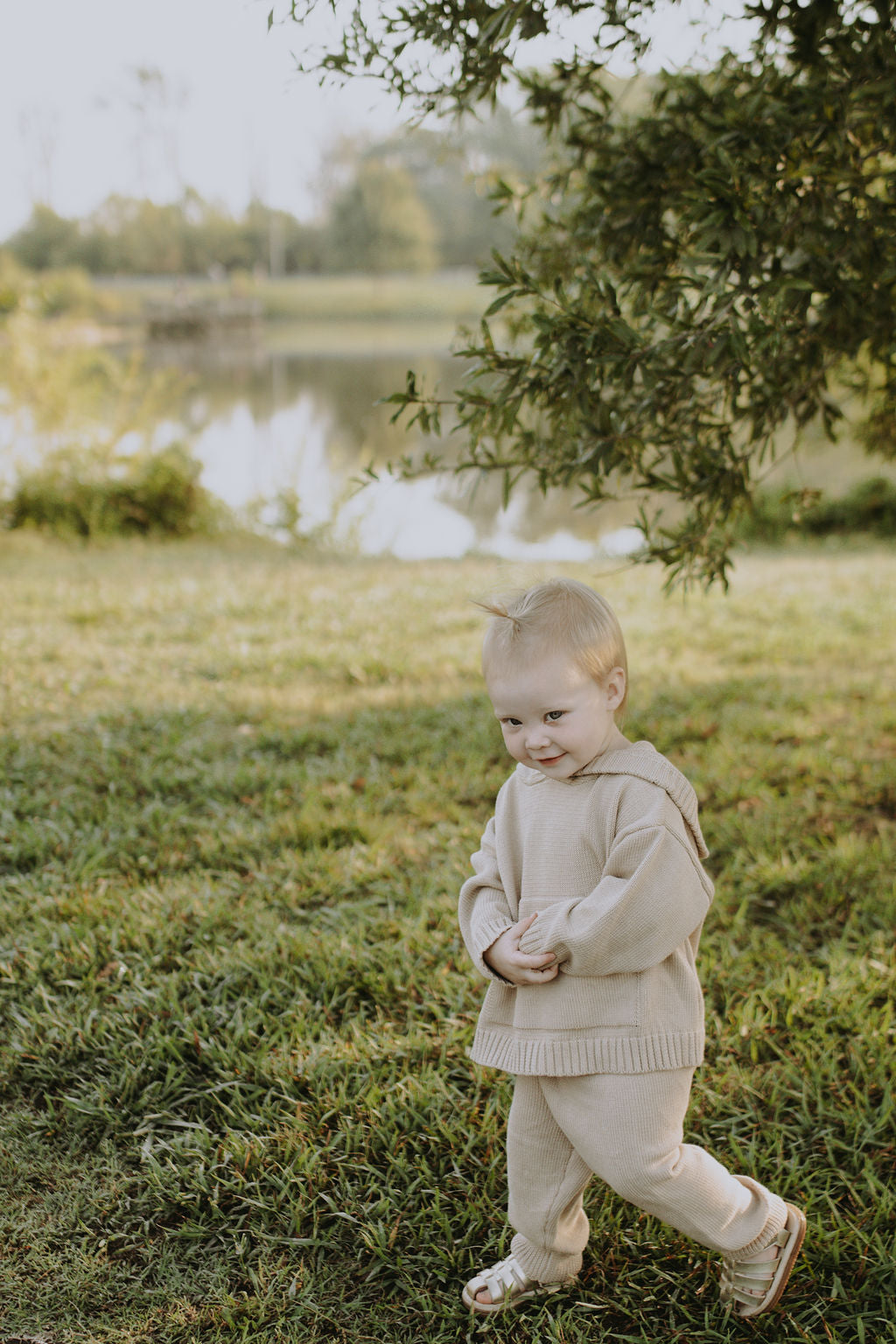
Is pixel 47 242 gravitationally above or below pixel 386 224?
above

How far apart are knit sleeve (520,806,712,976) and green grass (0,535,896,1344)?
73 cm

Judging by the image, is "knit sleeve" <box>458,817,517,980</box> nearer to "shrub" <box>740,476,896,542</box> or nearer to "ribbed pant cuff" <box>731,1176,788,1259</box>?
"ribbed pant cuff" <box>731,1176,788,1259</box>

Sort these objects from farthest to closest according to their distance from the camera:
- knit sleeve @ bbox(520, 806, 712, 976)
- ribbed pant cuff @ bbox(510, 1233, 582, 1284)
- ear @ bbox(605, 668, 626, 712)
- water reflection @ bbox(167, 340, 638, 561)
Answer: water reflection @ bbox(167, 340, 638, 561), ribbed pant cuff @ bbox(510, 1233, 582, 1284), ear @ bbox(605, 668, 626, 712), knit sleeve @ bbox(520, 806, 712, 976)

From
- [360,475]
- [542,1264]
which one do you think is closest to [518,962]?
[542,1264]

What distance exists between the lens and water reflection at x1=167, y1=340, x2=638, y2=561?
40.4 feet

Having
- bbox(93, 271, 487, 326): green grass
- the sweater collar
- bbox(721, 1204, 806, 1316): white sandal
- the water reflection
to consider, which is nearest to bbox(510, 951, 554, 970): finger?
the sweater collar

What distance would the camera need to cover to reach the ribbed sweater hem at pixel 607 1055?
5.09ft

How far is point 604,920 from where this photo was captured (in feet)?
4.86

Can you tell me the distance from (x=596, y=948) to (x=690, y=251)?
97.6 inches

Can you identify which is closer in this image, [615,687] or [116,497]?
[615,687]

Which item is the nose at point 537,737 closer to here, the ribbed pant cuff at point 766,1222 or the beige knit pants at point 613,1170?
the beige knit pants at point 613,1170

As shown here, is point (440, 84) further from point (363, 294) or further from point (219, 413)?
point (363, 294)

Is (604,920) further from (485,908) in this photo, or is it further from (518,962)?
(485,908)

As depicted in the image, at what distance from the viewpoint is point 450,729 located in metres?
4.41
